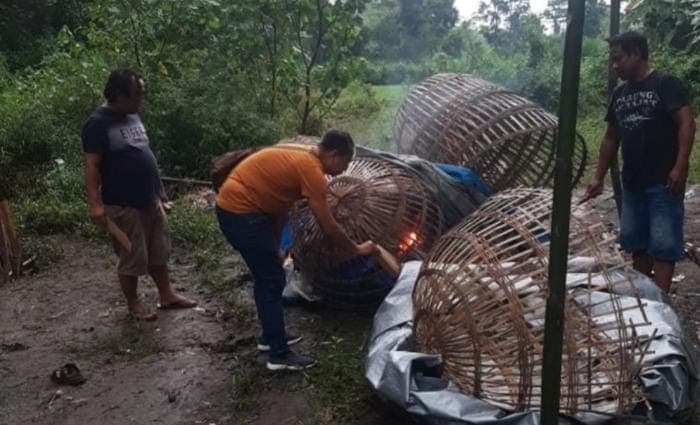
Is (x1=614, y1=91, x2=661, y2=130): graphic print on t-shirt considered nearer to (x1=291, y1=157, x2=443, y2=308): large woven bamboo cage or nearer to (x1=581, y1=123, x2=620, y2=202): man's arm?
(x1=581, y1=123, x2=620, y2=202): man's arm

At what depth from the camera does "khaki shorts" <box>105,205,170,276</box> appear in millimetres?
4863

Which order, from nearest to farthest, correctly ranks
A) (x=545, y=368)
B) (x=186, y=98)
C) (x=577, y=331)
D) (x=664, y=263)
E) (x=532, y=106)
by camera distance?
1. (x=545, y=368)
2. (x=577, y=331)
3. (x=664, y=263)
4. (x=532, y=106)
5. (x=186, y=98)

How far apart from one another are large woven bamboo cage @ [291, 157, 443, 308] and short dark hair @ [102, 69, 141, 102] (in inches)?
55.4

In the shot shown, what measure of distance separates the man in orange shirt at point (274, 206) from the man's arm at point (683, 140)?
1865 millimetres

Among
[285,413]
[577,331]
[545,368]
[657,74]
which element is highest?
[657,74]

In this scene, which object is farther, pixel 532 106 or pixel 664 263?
pixel 532 106

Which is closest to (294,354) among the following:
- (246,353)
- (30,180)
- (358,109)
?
(246,353)

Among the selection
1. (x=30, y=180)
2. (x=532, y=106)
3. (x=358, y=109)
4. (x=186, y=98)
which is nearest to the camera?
(x=532, y=106)

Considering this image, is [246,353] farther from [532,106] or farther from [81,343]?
[532,106]

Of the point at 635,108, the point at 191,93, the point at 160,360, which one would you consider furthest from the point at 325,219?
the point at 191,93

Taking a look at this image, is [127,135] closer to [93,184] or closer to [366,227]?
[93,184]

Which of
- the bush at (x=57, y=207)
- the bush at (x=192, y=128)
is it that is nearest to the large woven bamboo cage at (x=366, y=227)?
the bush at (x=57, y=207)

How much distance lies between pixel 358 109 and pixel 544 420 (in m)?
12.7

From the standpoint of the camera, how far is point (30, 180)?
27.7ft
